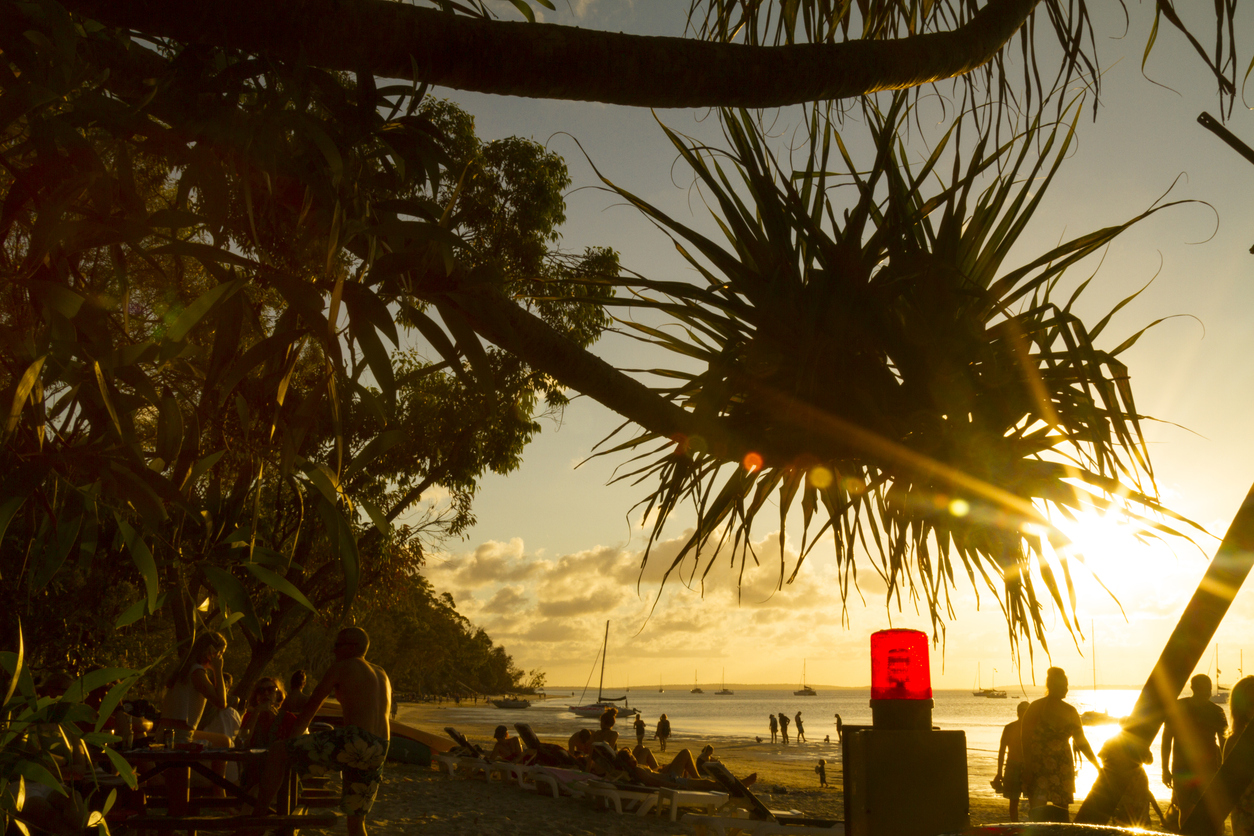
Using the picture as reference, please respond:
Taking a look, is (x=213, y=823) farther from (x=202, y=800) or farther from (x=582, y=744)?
(x=582, y=744)

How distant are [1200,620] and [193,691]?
21.6ft

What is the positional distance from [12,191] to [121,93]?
45 centimetres

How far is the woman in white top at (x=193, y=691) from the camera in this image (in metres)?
5.76

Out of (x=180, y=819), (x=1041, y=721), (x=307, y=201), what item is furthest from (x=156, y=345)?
(x=1041, y=721)

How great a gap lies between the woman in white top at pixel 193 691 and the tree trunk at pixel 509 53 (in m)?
5.25

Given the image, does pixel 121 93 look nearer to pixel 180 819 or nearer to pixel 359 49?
pixel 359 49

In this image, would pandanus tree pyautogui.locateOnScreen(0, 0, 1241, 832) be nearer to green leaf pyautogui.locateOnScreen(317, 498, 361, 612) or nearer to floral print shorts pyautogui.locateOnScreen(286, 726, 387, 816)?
green leaf pyautogui.locateOnScreen(317, 498, 361, 612)

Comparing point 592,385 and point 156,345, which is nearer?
Result: point 156,345

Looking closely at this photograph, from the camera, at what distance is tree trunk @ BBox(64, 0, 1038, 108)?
1217mm

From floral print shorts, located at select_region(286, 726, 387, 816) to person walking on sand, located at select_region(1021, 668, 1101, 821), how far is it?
13.8 feet

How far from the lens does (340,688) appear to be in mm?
5059

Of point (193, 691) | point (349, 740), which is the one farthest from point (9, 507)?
point (193, 691)

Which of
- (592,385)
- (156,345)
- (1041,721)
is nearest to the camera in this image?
(156,345)

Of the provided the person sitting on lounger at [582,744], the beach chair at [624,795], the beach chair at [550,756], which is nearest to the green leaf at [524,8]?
the beach chair at [624,795]
